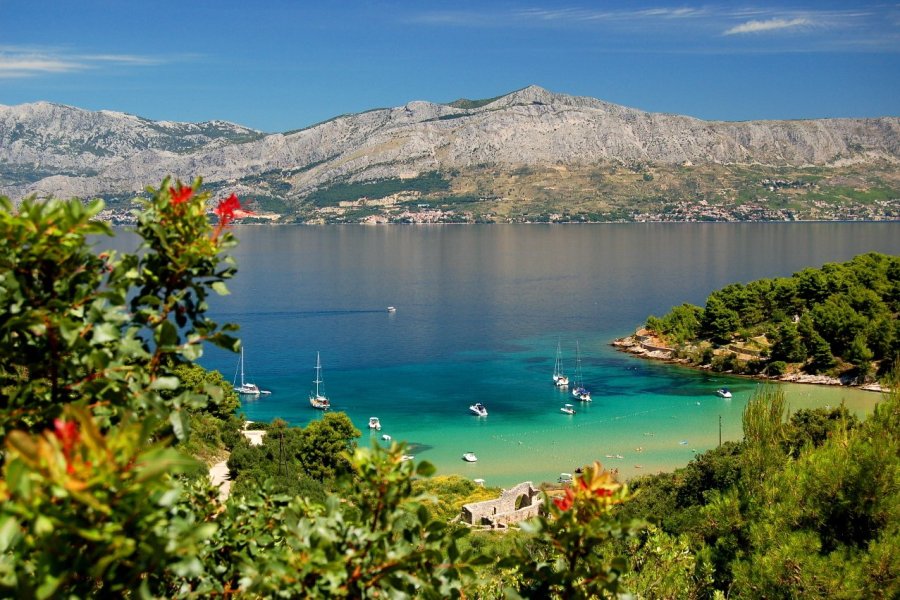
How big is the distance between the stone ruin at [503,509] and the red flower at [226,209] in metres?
20.9

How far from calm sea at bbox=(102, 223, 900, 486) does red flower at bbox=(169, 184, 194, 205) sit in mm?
1392

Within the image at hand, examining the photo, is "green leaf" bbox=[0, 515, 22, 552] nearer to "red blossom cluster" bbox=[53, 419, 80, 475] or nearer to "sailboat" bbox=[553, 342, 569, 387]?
"red blossom cluster" bbox=[53, 419, 80, 475]

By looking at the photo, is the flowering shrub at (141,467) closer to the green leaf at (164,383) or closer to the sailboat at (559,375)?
the green leaf at (164,383)

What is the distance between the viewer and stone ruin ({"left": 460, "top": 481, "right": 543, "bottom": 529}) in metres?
23.8

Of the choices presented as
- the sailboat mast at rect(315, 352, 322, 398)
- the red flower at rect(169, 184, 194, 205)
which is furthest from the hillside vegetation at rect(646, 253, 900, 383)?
the red flower at rect(169, 184, 194, 205)

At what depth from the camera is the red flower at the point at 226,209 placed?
3.19 meters

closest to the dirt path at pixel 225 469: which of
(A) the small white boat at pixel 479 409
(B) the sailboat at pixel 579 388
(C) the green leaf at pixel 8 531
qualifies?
(A) the small white boat at pixel 479 409

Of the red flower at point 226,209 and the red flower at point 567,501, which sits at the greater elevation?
the red flower at point 226,209

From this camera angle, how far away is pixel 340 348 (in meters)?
55.4

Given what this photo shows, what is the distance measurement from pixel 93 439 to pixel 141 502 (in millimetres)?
352

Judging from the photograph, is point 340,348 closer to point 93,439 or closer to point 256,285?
point 256,285

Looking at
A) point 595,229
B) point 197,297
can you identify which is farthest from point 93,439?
point 595,229

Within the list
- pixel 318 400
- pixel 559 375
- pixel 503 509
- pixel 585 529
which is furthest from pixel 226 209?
pixel 559 375

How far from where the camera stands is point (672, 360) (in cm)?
5072
